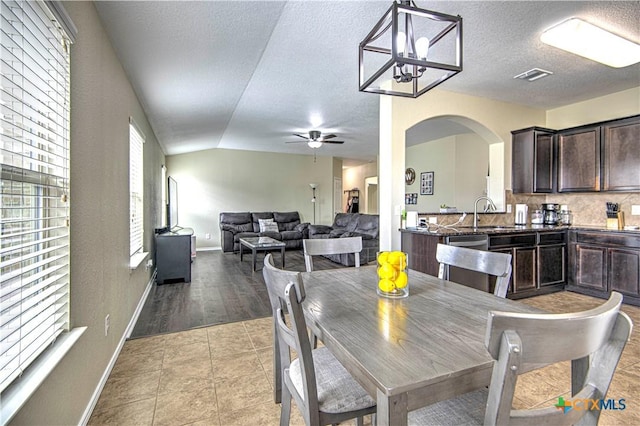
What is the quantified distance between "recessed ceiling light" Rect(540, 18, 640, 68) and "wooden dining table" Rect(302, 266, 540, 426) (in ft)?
8.16

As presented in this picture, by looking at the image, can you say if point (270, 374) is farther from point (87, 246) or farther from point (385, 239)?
point (385, 239)

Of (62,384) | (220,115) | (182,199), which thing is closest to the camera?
(62,384)

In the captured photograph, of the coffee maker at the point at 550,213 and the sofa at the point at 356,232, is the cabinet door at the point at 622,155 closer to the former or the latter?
the coffee maker at the point at 550,213

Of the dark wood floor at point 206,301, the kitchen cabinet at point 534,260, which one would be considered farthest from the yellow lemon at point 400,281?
the kitchen cabinet at point 534,260

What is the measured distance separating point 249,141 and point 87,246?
5.78 metres

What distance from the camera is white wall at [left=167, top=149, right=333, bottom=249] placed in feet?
25.5

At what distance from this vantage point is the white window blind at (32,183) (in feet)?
3.45

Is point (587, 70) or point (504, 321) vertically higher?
point (587, 70)

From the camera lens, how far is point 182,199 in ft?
25.2

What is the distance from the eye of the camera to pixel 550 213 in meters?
4.48

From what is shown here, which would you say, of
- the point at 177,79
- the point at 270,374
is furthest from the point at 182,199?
the point at 270,374

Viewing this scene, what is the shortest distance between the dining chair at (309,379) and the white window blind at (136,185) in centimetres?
273

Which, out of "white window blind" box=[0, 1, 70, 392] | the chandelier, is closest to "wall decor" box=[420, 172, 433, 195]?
the chandelier

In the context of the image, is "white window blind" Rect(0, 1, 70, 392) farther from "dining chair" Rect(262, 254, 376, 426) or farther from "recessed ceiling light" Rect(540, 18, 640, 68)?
"recessed ceiling light" Rect(540, 18, 640, 68)
